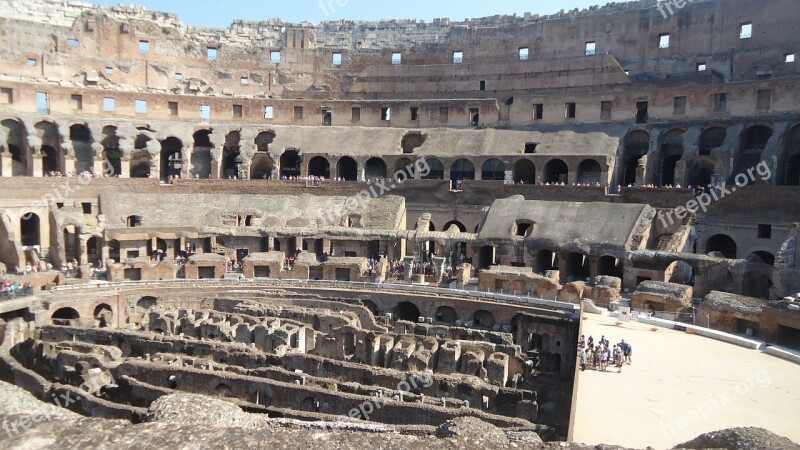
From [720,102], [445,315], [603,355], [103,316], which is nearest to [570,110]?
[720,102]

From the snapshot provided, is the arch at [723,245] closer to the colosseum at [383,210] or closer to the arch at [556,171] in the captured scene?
the colosseum at [383,210]

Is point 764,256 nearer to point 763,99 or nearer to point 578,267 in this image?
point 578,267

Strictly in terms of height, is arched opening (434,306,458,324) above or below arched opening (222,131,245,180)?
below

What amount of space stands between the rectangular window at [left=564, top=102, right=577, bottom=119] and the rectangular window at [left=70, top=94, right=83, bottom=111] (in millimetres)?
34699

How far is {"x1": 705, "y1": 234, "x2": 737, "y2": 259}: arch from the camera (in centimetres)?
3005

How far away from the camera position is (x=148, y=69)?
149 ft

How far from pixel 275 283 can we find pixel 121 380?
12.3m

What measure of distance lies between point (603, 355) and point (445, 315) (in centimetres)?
1020

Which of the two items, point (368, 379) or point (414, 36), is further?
point (414, 36)

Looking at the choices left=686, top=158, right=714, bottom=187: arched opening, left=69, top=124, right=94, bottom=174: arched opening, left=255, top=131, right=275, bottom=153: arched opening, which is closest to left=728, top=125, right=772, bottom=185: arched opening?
left=686, top=158, right=714, bottom=187: arched opening

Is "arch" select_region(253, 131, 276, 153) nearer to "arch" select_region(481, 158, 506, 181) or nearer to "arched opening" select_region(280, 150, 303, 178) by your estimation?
"arched opening" select_region(280, 150, 303, 178)

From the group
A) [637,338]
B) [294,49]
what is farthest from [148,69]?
[637,338]

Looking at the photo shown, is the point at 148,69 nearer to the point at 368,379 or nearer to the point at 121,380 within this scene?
the point at 121,380
